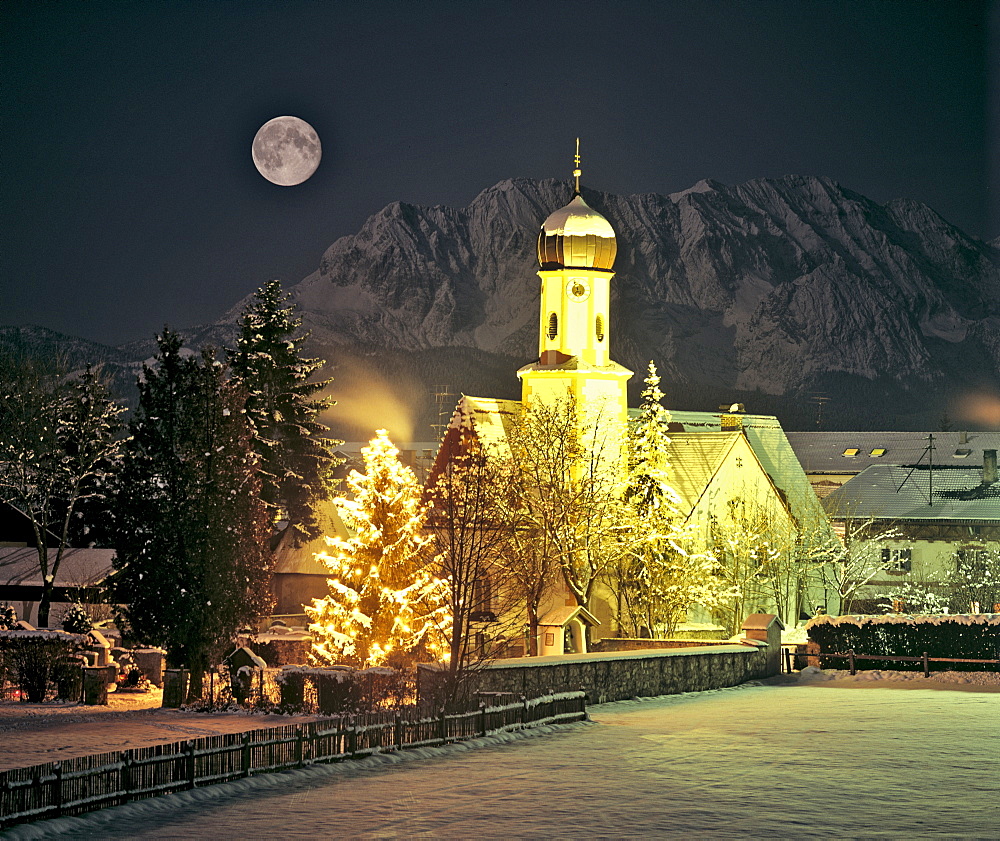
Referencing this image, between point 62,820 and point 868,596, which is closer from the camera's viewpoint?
point 62,820

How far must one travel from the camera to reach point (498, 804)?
2123cm

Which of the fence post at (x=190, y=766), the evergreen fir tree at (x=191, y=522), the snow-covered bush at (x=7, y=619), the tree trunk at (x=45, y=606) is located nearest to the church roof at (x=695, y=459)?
the tree trunk at (x=45, y=606)

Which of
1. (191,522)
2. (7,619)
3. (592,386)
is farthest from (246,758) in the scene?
(592,386)

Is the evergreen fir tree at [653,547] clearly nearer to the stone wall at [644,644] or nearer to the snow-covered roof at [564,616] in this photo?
the stone wall at [644,644]

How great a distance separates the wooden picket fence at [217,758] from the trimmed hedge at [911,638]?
21.6 meters

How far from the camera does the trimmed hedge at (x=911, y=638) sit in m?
47.5

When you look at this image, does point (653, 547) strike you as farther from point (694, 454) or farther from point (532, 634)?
point (694, 454)

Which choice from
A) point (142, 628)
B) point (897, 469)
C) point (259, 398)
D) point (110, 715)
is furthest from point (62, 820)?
point (897, 469)

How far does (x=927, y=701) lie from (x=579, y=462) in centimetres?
2102

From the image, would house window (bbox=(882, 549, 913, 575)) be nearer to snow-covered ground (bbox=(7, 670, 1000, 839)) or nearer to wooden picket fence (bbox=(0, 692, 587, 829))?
snow-covered ground (bbox=(7, 670, 1000, 839))

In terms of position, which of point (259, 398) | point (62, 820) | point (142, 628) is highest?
point (259, 398)

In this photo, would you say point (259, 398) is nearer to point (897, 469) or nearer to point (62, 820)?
point (62, 820)

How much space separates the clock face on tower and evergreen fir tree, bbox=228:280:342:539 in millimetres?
14552

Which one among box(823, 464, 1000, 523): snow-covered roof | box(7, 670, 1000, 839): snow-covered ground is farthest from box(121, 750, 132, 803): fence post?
box(823, 464, 1000, 523): snow-covered roof
